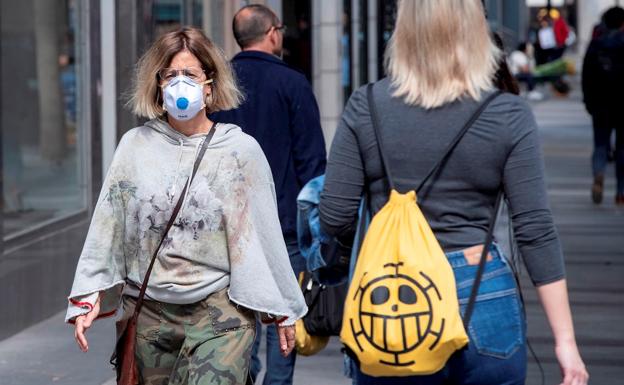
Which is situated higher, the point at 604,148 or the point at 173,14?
the point at 173,14

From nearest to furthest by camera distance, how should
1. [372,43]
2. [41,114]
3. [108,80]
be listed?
[41,114] → [108,80] → [372,43]

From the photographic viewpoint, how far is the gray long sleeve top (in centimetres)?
344

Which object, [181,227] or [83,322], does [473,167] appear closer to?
[181,227]

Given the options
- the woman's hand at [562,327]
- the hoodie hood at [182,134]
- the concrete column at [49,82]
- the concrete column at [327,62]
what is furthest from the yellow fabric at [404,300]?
the concrete column at [327,62]

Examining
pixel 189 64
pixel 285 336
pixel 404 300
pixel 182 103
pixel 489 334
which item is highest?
pixel 189 64

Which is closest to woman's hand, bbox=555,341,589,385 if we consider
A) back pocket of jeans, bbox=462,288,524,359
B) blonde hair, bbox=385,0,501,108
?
back pocket of jeans, bbox=462,288,524,359

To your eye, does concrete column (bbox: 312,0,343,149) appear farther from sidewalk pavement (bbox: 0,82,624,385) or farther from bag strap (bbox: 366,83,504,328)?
bag strap (bbox: 366,83,504,328)

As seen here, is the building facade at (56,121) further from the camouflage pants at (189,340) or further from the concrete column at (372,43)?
the concrete column at (372,43)

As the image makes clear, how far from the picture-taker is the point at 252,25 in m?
6.18

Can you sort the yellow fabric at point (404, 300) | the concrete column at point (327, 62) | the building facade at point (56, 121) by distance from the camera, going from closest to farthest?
1. the yellow fabric at point (404, 300)
2. the building facade at point (56, 121)
3. the concrete column at point (327, 62)

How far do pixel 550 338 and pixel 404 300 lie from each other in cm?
485

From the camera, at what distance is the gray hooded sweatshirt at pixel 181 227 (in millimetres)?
4000

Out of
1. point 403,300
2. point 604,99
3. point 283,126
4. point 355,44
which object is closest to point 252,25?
point 283,126

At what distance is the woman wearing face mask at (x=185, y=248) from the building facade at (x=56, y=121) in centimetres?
380
